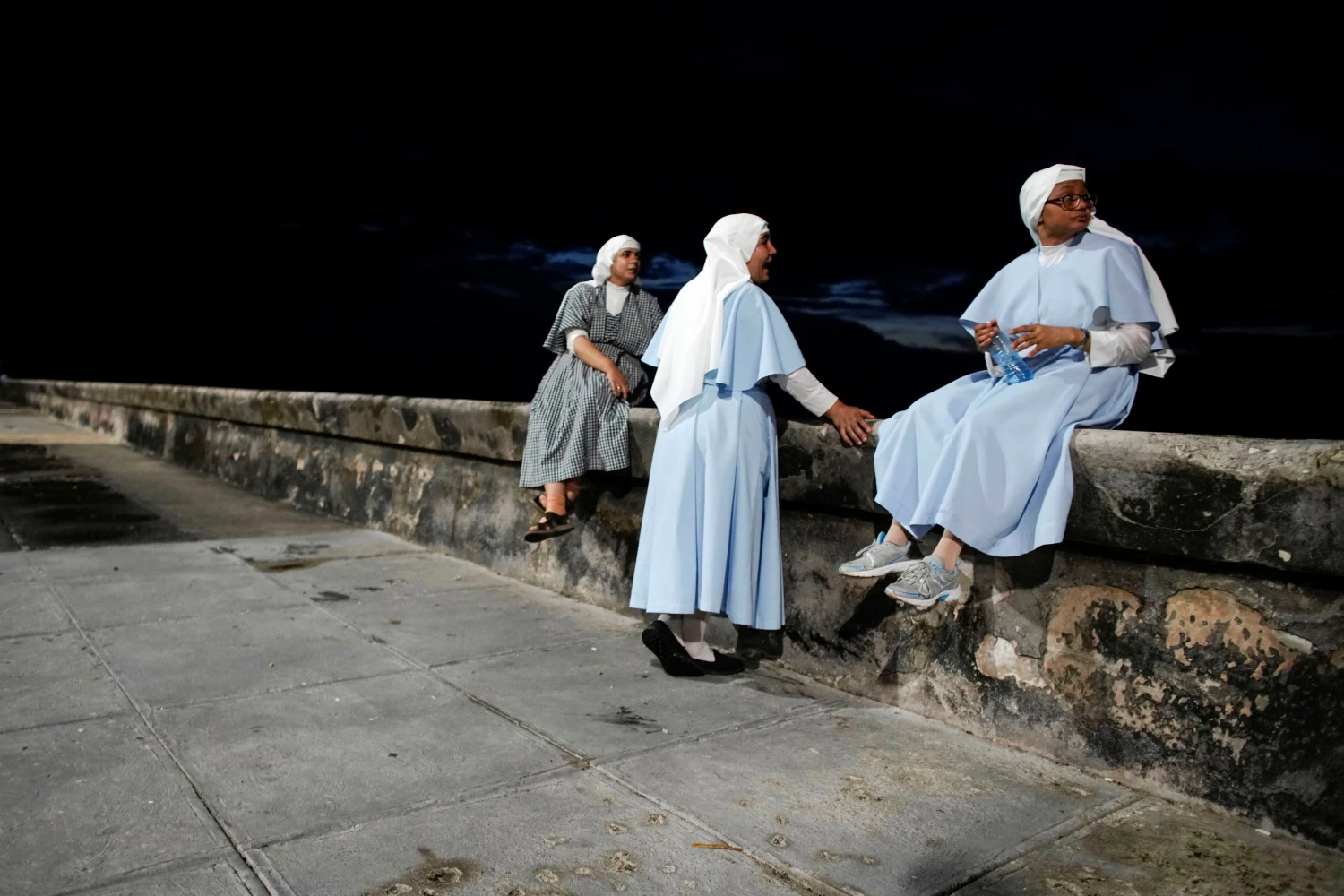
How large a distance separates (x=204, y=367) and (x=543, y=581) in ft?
260

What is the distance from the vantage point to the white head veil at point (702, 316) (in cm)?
335

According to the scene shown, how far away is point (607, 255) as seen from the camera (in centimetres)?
427

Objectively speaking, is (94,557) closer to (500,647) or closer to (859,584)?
(500,647)

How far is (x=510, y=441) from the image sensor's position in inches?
192

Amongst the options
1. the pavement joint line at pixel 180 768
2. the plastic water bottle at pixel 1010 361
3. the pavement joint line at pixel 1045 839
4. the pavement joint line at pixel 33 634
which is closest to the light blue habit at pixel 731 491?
the plastic water bottle at pixel 1010 361

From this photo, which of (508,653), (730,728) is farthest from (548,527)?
(730,728)

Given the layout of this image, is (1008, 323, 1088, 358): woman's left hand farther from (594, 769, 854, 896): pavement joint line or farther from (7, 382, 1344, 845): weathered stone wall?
(594, 769, 854, 896): pavement joint line

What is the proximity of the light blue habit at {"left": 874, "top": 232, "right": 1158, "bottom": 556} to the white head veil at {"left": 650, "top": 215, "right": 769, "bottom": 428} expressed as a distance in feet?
2.29

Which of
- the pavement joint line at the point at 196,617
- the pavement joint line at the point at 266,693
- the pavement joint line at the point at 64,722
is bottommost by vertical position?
the pavement joint line at the point at 196,617

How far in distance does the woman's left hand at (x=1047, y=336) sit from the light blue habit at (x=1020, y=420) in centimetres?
8

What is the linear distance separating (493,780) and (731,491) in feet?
4.35

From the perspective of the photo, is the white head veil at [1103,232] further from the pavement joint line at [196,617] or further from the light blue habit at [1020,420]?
the pavement joint line at [196,617]

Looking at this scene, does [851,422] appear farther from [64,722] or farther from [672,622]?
[64,722]

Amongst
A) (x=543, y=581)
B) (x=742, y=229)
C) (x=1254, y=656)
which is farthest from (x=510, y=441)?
(x=1254, y=656)
